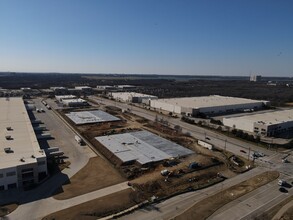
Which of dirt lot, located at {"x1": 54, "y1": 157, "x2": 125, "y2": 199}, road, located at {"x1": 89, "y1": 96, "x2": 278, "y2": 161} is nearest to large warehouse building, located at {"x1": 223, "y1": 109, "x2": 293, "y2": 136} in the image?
road, located at {"x1": 89, "y1": 96, "x2": 278, "y2": 161}

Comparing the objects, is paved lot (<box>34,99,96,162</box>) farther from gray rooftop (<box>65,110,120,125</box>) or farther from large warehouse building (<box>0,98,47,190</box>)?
large warehouse building (<box>0,98,47,190</box>)

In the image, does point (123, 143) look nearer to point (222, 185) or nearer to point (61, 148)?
point (61, 148)

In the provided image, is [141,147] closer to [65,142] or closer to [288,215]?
[65,142]

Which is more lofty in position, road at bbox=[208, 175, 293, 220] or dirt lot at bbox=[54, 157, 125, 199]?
road at bbox=[208, 175, 293, 220]

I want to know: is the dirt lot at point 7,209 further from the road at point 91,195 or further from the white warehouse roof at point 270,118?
the white warehouse roof at point 270,118

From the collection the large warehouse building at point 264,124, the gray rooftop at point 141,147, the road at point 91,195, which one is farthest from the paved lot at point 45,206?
the large warehouse building at point 264,124

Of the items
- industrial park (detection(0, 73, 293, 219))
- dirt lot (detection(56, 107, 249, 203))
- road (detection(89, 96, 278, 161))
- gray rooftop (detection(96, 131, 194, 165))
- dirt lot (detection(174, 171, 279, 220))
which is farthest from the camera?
road (detection(89, 96, 278, 161))
